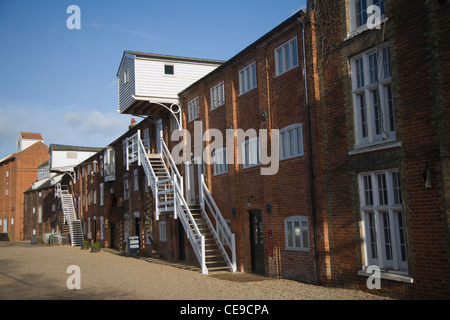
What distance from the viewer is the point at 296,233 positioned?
13.6 meters

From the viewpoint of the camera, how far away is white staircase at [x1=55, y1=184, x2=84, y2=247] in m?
42.8

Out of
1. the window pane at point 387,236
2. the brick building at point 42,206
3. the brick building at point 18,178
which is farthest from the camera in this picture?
the brick building at point 18,178

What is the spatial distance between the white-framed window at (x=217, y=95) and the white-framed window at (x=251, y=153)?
9.27 feet

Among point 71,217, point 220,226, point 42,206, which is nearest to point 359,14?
point 220,226

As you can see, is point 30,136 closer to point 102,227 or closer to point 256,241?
point 102,227

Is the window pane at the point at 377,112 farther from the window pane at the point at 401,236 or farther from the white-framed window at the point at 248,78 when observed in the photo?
the white-framed window at the point at 248,78

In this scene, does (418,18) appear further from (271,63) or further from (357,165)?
(271,63)

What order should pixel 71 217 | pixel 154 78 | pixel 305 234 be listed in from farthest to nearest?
pixel 71 217
pixel 154 78
pixel 305 234

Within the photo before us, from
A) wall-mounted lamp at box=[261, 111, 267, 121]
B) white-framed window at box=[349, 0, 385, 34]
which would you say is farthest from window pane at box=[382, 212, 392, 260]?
wall-mounted lamp at box=[261, 111, 267, 121]

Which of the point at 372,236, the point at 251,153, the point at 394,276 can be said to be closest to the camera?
the point at 394,276

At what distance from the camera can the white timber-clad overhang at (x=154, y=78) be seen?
72.5 feet

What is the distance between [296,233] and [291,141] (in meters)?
2.92

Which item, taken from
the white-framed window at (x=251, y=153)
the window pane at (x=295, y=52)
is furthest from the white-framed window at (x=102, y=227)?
the window pane at (x=295, y=52)
